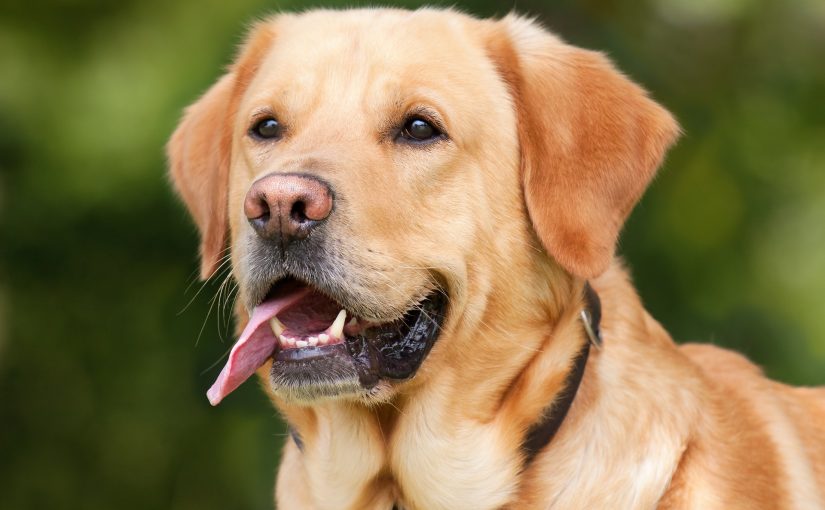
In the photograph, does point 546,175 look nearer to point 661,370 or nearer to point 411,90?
point 411,90

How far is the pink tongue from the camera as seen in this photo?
9.64 ft

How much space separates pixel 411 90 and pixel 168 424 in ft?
11.8

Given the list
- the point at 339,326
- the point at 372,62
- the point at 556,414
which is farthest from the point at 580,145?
the point at 339,326

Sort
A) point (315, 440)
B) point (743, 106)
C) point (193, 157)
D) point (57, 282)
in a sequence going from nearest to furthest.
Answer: point (315, 440), point (193, 157), point (57, 282), point (743, 106)

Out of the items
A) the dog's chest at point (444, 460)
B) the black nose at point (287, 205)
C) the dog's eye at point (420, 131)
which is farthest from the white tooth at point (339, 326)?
the dog's eye at point (420, 131)

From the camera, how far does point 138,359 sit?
6137 millimetres

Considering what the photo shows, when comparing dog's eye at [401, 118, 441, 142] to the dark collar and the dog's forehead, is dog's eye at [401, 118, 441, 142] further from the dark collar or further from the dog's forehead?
the dark collar

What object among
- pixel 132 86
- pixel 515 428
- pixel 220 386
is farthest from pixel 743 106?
pixel 220 386

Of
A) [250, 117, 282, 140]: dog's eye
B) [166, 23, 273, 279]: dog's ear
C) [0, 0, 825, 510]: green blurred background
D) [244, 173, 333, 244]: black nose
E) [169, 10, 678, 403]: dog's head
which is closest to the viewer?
[244, 173, 333, 244]: black nose

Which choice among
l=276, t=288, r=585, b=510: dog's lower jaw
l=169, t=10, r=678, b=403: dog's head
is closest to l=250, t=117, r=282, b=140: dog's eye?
l=169, t=10, r=678, b=403: dog's head

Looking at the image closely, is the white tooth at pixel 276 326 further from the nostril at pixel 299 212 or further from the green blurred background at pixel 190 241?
the green blurred background at pixel 190 241

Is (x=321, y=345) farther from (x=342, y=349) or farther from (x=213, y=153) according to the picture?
(x=213, y=153)

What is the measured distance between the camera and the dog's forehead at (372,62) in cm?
321

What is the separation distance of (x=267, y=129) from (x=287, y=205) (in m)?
0.64
